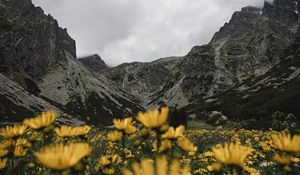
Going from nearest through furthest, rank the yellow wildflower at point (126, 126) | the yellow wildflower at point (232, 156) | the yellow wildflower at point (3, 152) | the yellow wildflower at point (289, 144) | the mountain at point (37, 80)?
the yellow wildflower at point (232, 156) < the yellow wildflower at point (289, 144) < the yellow wildflower at point (126, 126) < the yellow wildflower at point (3, 152) < the mountain at point (37, 80)

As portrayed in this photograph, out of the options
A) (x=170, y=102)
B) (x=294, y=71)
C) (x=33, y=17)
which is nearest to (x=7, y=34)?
(x=33, y=17)

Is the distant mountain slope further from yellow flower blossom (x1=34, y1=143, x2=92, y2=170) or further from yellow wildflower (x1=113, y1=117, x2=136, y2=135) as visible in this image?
yellow flower blossom (x1=34, y1=143, x2=92, y2=170)

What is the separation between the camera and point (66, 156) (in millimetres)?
2166

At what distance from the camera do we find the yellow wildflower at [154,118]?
2871mm

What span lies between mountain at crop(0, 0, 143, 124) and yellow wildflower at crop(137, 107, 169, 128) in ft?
424

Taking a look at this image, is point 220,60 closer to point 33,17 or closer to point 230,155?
point 33,17

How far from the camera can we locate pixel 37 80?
587ft

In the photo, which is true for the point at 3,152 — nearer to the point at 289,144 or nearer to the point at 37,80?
the point at 289,144

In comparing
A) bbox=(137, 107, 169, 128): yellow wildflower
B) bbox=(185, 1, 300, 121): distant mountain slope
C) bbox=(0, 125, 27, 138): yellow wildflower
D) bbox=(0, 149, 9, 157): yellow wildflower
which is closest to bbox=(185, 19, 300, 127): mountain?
bbox=(185, 1, 300, 121): distant mountain slope

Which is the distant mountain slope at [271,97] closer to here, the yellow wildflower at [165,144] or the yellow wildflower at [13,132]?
the yellow wildflower at [165,144]

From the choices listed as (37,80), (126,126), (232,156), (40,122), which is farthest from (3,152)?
(37,80)

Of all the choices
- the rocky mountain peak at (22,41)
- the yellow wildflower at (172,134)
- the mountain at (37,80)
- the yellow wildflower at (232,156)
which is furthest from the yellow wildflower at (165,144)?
the rocky mountain peak at (22,41)

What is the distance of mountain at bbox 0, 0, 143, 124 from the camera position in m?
146

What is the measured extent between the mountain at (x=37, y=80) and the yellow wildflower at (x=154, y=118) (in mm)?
129241
